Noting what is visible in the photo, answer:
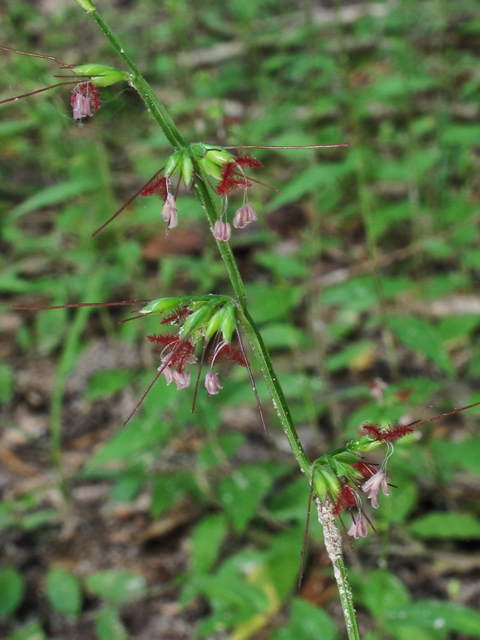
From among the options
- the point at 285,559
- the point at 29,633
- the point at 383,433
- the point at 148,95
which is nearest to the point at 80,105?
the point at 148,95

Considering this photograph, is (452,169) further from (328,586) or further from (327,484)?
(327,484)

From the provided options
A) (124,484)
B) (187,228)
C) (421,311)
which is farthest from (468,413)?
(187,228)

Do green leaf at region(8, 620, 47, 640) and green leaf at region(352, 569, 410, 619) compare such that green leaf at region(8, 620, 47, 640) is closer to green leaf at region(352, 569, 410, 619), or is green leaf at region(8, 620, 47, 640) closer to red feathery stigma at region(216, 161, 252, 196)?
green leaf at region(352, 569, 410, 619)

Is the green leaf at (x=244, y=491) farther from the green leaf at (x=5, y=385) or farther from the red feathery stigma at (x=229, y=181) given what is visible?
the green leaf at (x=5, y=385)

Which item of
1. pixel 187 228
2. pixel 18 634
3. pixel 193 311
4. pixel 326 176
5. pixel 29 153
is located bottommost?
pixel 18 634

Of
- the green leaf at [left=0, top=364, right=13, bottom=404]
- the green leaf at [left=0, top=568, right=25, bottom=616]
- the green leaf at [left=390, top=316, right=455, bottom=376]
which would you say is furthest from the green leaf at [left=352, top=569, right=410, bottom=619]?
the green leaf at [left=0, top=364, right=13, bottom=404]
